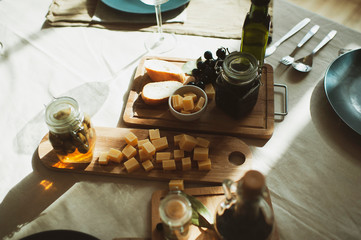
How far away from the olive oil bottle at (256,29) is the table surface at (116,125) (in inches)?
5.7

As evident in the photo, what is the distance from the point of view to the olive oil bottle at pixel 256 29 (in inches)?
34.5

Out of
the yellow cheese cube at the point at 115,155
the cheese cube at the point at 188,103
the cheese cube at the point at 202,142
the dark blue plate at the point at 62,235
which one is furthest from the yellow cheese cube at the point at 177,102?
the dark blue plate at the point at 62,235

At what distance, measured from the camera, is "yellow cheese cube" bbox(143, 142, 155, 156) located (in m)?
0.83

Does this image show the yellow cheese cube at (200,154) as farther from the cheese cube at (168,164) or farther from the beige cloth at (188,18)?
the beige cloth at (188,18)

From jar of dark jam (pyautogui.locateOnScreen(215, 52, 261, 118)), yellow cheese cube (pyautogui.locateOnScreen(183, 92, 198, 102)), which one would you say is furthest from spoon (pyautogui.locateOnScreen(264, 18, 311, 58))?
yellow cheese cube (pyautogui.locateOnScreen(183, 92, 198, 102))

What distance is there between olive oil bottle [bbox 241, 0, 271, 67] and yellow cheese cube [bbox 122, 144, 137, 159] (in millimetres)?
486

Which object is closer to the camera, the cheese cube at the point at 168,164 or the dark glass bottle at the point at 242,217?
the dark glass bottle at the point at 242,217

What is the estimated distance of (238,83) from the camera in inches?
33.5

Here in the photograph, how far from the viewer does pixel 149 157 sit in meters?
0.85

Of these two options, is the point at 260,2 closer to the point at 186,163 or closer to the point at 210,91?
the point at 210,91

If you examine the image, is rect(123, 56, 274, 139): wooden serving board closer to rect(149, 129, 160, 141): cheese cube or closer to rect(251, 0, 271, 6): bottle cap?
rect(149, 129, 160, 141): cheese cube

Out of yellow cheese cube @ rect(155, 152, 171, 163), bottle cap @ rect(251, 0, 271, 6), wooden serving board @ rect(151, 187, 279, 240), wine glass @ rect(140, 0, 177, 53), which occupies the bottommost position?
wooden serving board @ rect(151, 187, 279, 240)

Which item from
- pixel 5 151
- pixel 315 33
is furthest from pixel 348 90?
pixel 5 151

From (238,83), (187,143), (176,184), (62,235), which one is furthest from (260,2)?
(62,235)
